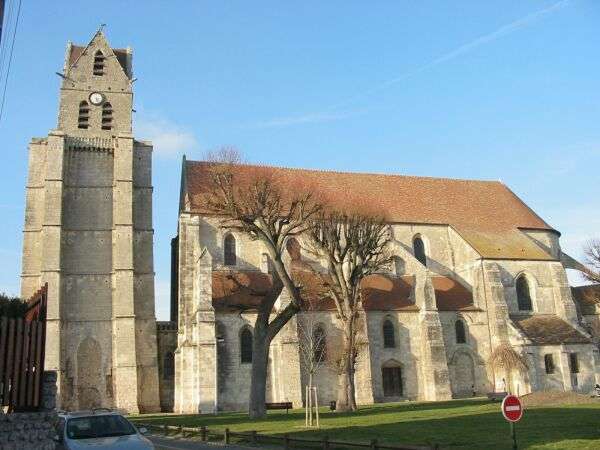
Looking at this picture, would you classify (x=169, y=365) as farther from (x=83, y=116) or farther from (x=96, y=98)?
(x=96, y=98)

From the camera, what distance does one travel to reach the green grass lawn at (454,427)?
1502 centimetres

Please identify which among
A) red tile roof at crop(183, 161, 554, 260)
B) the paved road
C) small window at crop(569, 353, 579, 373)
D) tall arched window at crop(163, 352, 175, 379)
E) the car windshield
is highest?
red tile roof at crop(183, 161, 554, 260)

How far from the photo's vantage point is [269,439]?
17312mm

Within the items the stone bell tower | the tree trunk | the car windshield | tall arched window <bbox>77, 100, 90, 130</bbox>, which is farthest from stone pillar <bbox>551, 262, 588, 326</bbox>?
the car windshield

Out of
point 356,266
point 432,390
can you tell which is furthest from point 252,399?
point 432,390

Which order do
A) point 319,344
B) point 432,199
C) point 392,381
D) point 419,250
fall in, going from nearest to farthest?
point 319,344, point 392,381, point 419,250, point 432,199

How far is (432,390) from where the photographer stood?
35.4 meters

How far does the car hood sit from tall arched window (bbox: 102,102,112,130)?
111 ft

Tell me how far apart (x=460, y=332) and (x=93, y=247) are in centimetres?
2389

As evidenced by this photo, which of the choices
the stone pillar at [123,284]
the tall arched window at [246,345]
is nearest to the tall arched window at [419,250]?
the tall arched window at [246,345]

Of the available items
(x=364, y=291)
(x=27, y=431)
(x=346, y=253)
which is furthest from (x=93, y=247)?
(x=27, y=431)

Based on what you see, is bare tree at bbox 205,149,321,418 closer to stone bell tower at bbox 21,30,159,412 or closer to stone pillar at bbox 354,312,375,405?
stone pillar at bbox 354,312,375,405

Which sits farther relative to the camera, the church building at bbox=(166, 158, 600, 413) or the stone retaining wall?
the church building at bbox=(166, 158, 600, 413)

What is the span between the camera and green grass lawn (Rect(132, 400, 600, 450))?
15.0 m
